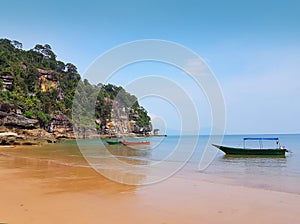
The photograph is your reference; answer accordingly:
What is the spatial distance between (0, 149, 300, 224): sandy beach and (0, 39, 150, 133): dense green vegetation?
1285 inches

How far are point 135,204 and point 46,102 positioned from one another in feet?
199

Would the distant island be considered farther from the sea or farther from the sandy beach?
the sandy beach

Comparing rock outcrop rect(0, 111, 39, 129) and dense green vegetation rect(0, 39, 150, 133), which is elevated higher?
dense green vegetation rect(0, 39, 150, 133)

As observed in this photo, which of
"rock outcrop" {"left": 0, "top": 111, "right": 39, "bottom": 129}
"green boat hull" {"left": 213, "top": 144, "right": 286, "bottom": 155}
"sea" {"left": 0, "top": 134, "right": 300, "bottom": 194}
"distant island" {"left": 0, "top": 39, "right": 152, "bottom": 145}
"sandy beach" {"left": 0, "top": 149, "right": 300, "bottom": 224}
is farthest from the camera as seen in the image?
"distant island" {"left": 0, "top": 39, "right": 152, "bottom": 145}

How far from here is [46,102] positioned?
205 ft

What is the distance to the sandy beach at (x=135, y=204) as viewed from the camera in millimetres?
5559

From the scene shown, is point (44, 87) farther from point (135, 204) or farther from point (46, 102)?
point (135, 204)

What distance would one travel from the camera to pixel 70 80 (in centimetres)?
8025

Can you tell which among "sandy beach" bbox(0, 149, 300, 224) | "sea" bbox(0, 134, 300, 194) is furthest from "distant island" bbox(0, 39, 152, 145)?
"sandy beach" bbox(0, 149, 300, 224)

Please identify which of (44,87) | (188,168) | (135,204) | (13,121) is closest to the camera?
(135,204)

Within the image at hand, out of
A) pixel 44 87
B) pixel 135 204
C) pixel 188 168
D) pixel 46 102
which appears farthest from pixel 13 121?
pixel 135 204

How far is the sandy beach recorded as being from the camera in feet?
18.2

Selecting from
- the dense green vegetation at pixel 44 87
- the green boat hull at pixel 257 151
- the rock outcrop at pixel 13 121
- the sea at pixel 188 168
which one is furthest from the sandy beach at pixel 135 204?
the rock outcrop at pixel 13 121

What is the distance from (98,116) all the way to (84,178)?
69004mm
